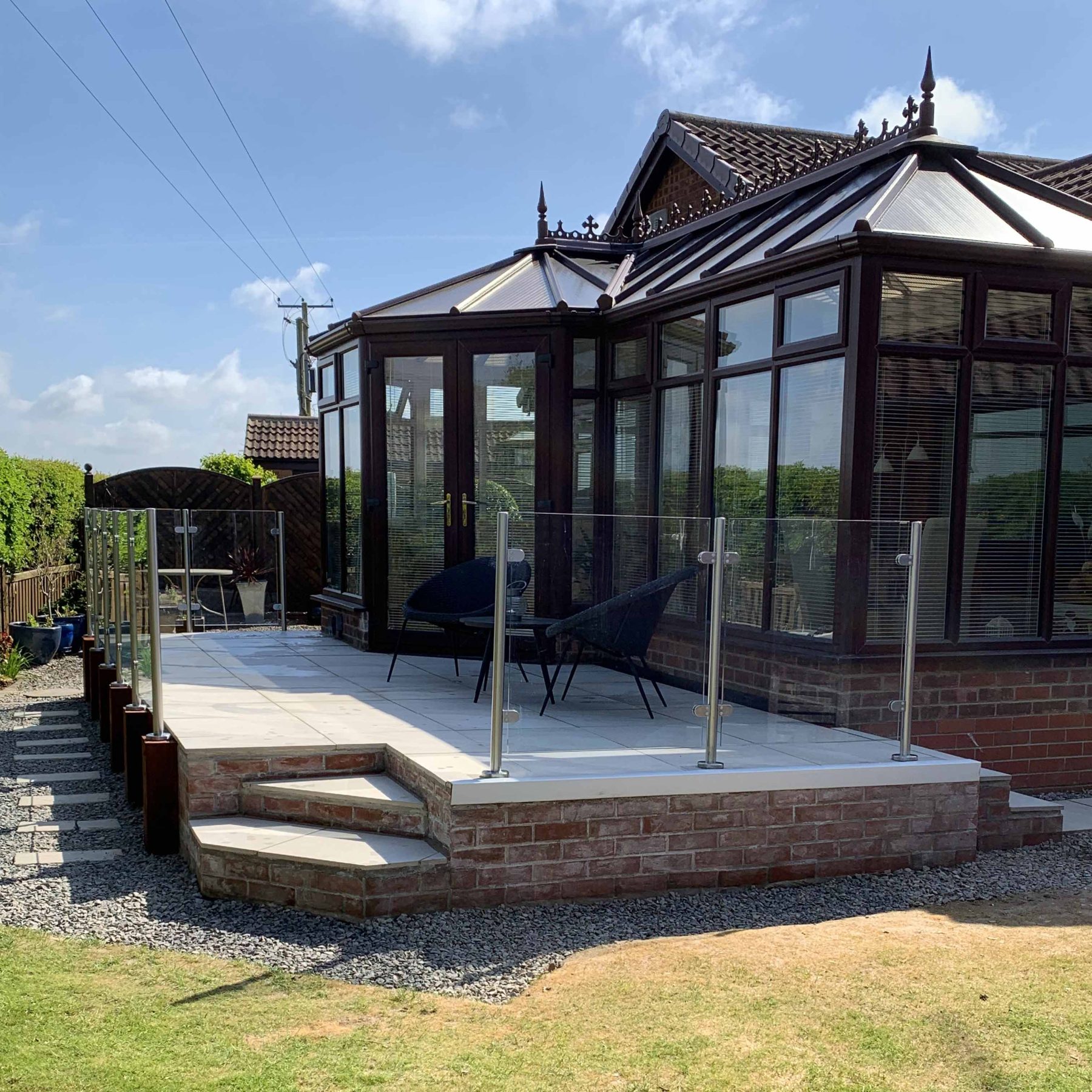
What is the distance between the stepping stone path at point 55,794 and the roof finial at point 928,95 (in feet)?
19.8

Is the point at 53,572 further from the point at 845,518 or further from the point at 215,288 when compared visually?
the point at 845,518

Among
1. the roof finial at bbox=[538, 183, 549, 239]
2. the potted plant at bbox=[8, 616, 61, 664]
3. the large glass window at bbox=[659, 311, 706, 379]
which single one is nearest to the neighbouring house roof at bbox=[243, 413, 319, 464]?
the potted plant at bbox=[8, 616, 61, 664]

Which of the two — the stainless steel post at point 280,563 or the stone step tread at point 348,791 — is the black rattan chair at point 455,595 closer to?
the stone step tread at point 348,791

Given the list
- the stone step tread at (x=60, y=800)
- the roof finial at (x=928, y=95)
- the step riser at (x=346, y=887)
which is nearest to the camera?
the step riser at (x=346, y=887)

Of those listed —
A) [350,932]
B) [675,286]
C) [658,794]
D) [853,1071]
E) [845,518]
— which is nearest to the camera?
[853,1071]

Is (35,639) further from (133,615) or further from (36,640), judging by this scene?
(133,615)

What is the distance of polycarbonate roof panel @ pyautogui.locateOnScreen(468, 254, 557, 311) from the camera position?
26.8ft

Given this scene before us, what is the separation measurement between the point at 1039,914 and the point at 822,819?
0.90 meters

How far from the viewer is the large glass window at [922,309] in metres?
5.67

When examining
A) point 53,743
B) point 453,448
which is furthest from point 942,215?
point 53,743

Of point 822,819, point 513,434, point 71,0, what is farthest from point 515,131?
point 822,819

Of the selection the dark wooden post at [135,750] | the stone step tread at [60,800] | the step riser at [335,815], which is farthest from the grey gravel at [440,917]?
the stone step tread at [60,800]

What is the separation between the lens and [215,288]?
19.9 meters

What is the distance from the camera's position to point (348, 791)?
4.75 metres
